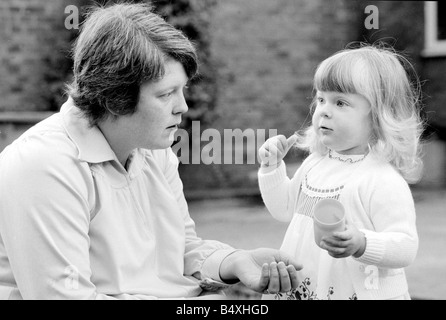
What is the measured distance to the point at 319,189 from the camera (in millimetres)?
1663

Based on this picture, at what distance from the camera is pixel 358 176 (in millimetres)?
1619

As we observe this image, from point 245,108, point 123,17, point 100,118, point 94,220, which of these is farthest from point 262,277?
point 245,108

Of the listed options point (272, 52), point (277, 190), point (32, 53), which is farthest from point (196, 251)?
point (272, 52)

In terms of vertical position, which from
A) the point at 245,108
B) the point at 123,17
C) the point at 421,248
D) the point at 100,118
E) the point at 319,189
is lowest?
the point at 421,248

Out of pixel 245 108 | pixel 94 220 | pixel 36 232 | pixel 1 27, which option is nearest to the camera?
pixel 36 232

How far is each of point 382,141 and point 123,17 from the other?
62 centimetres

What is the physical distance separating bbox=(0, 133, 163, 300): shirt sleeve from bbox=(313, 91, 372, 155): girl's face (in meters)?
0.57

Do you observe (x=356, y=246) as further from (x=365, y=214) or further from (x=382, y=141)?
(x=382, y=141)

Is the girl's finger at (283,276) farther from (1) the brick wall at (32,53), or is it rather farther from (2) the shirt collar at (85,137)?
(1) the brick wall at (32,53)

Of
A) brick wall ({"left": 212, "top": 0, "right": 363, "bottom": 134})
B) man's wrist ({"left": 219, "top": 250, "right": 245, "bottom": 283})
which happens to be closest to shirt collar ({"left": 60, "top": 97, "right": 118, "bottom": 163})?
man's wrist ({"left": 219, "top": 250, "right": 245, "bottom": 283})

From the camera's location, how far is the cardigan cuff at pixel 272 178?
175 cm

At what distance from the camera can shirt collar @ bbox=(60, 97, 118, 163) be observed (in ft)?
4.85

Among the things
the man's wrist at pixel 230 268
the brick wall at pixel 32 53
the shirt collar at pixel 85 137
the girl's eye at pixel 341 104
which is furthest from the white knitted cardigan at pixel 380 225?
the brick wall at pixel 32 53

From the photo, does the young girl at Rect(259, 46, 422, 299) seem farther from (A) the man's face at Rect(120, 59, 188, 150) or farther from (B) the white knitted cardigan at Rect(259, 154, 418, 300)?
(A) the man's face at Rect(120, 59, 188, 150)
